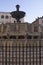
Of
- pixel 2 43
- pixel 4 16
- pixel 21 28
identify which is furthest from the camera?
pixel 4 16

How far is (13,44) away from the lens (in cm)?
525

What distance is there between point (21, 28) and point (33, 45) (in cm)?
547

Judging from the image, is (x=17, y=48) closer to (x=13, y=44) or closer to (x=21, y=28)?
(x=13, y=44)

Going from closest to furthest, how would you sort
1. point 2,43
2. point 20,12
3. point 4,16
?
point 2,43, point 20,12, point 4,16

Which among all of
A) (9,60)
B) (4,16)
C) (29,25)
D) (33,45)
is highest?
(4,16)

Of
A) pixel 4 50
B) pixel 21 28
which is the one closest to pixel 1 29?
pixel 21 28

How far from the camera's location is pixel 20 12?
995cm

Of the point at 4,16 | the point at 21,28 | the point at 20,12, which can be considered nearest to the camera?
the point at 20,12

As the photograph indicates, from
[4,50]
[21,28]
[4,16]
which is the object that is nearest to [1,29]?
[21,28]

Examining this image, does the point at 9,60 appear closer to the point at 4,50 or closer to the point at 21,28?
the point at 4,50

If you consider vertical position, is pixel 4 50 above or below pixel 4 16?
below

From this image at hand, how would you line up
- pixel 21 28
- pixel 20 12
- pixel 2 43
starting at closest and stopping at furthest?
pixel 2 43 → pixel 20 12 → pixel 21 28

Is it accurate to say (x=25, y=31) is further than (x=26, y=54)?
Yes

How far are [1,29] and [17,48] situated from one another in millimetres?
6184
